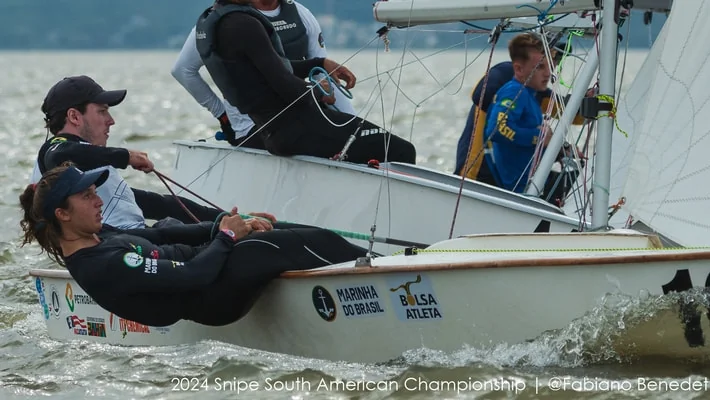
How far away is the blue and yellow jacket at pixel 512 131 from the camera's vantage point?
6.57 meters

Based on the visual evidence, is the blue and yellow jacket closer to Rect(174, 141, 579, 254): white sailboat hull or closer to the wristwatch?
Rect(174, 141, 579, 254): white sailboat hull

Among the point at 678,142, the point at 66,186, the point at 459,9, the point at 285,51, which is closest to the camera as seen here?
the point at 66,186

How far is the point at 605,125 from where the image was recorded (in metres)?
4.84

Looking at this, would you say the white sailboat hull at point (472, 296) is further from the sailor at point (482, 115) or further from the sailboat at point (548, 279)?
the sailor at point (482, 115)

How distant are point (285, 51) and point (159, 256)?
190 centimetres

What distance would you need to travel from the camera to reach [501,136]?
665 centimetres

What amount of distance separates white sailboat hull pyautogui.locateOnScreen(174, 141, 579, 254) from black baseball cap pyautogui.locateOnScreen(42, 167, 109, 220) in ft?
5.06

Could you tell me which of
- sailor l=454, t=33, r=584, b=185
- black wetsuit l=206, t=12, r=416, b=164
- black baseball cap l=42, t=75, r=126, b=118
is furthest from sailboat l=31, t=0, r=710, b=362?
sailor l=454, t=33, r=584, b=185

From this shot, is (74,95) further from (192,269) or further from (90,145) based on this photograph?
(192,269)

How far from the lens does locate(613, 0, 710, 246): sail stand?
4.59 m

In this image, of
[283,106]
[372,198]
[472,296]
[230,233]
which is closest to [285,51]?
[283,106]

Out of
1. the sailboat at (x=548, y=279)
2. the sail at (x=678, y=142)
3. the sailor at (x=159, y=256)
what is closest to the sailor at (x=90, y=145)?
the sailor at (x=159, y=256)

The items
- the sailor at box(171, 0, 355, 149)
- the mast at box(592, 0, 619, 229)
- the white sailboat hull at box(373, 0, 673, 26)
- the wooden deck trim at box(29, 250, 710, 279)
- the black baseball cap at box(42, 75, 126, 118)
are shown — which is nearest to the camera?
the wooden deck trim at box(29, 250, 710, 279)

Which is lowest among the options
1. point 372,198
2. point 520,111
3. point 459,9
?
point 372,198
